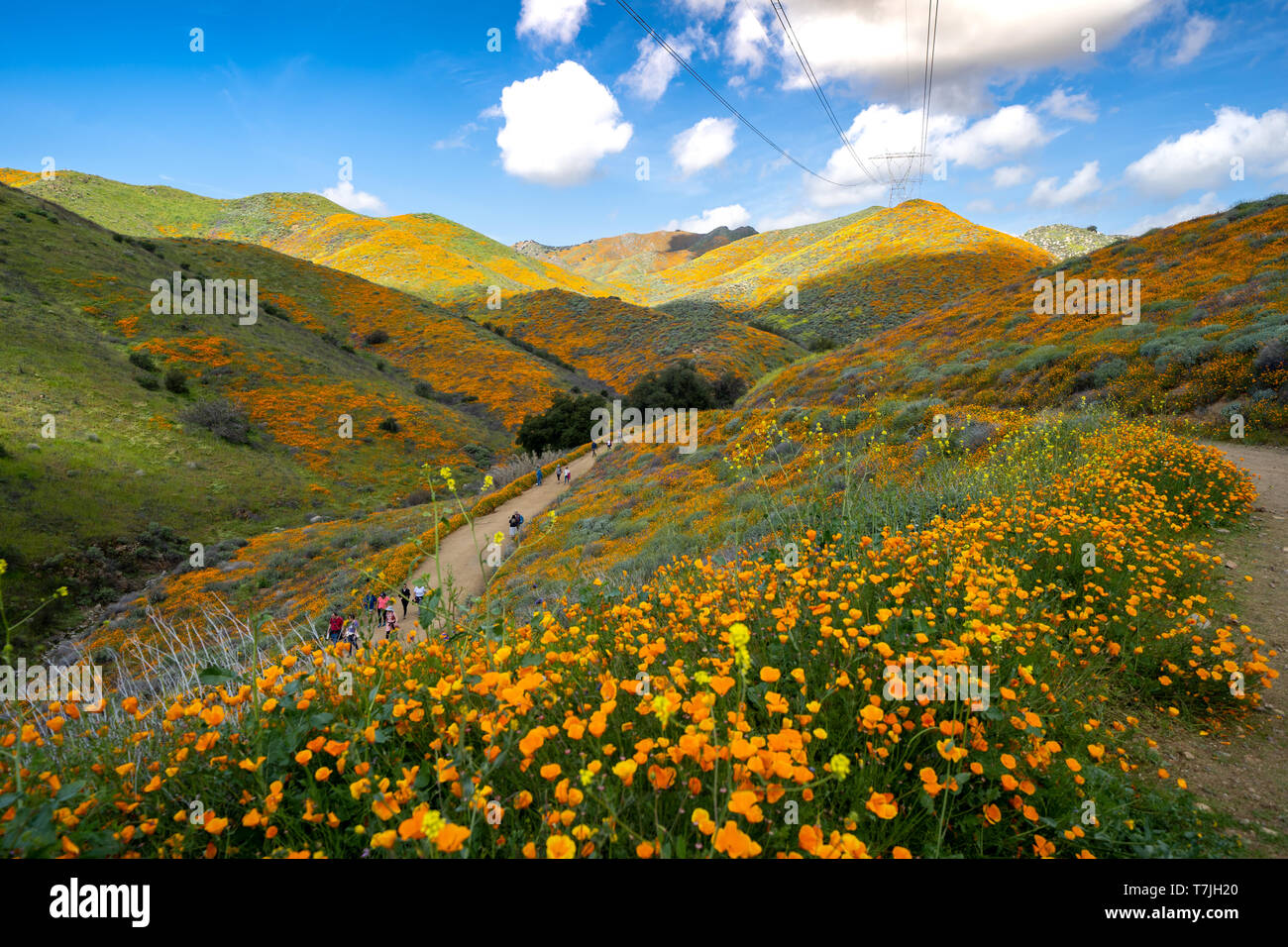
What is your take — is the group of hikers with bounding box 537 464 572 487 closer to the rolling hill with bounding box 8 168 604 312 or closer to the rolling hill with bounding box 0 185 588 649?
the rolling hill with bounding box 0 185 588 649

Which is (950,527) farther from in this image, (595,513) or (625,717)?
(595,513)

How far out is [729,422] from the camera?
75.6ft

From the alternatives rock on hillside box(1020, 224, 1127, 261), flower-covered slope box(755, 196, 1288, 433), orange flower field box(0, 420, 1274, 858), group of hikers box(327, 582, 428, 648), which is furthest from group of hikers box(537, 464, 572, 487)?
rock on hillside box(1020, 224, 1127, 261)

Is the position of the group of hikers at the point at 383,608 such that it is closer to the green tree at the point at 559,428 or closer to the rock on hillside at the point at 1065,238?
the green tree at the point at 559,428

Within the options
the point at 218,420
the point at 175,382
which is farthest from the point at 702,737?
the point at 175,382

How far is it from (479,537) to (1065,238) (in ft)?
572

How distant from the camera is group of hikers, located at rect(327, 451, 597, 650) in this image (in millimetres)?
5691

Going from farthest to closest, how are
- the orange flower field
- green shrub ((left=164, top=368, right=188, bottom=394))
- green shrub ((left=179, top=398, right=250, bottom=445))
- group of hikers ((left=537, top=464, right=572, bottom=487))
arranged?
green shrub ((left=164, top=368, right=188, bottom=394))
green shrub ((left=179, top=398, right=250, bottom=445))
group of hikers ((left=537, top=464, right=572, bottom=487))
the orange flower field

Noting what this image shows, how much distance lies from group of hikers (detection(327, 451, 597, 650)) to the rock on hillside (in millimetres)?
137843

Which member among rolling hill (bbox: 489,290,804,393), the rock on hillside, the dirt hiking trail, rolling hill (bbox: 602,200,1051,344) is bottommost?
the dirt hiking trail

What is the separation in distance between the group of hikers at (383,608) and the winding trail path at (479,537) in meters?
0.34

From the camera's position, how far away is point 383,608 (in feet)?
22.2

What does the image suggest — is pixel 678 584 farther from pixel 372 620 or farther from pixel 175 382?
pixel 175 382
